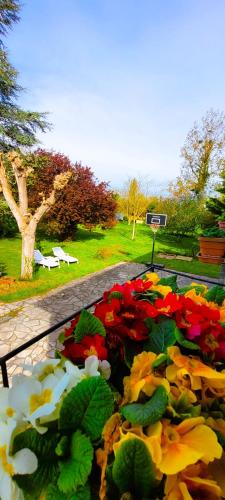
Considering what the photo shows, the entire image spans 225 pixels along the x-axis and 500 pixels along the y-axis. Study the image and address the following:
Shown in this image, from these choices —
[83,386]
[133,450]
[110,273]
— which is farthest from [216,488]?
[110,273]

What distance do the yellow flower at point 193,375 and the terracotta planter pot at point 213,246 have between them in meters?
2.67

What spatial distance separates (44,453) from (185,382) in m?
0.37

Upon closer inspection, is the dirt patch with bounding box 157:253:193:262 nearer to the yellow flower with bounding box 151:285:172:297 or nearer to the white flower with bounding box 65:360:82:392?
the yellow flower with bounding box 151:285:172:297

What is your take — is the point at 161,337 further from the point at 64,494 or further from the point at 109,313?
the point at 64,494

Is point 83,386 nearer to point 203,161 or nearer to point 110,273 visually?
point 110,273

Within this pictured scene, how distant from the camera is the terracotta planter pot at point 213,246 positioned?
314 cm

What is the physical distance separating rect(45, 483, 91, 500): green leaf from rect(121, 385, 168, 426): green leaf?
14cm

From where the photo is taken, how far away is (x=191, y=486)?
472 millimetres

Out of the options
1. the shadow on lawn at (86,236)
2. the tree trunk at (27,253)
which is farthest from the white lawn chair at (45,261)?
the shadow on lawn at (86,236)

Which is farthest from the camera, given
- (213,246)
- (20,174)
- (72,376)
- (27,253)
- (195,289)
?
(27,253)

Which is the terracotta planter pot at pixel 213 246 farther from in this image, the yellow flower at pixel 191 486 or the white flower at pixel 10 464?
the white flower at pixel 10 464

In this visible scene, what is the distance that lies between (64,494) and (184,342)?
1.52 ft

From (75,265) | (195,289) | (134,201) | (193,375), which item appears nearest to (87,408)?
(193,375)

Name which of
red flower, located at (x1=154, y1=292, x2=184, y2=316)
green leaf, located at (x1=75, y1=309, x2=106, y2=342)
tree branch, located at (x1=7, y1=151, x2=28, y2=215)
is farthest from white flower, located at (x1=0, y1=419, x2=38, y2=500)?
tree branch, located at (x1=7, y1=151, x2=28, y2=215)
